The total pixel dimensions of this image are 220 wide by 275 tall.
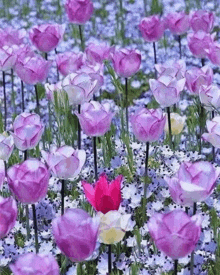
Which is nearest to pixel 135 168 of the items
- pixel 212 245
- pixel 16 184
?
pixel 212 245

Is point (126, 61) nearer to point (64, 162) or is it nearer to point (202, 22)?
point (202, 22)

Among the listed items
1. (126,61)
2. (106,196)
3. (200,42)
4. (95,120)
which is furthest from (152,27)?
(106,196)

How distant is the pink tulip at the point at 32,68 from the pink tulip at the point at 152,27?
3.03 feet

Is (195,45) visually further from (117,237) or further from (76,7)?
(117,237)

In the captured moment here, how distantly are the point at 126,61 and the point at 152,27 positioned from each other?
31.0 inches

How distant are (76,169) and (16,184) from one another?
0.98 feet

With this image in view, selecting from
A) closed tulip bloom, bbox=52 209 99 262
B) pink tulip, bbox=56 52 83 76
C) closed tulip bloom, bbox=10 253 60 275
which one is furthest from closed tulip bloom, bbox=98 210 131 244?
pink tulip, bbox=56 52 83 76

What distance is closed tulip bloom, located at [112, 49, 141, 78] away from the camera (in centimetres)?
362

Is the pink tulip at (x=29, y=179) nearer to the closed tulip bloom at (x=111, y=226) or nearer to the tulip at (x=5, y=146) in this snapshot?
the closed tulip bloom at (x=111, y=226)

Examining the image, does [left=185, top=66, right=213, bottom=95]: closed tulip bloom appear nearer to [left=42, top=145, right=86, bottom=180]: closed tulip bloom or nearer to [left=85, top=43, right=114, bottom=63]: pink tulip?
[left=85, top=43, right=114, bottom=63]: pink tulip

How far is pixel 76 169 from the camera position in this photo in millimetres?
2600

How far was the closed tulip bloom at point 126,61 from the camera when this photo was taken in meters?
3.62

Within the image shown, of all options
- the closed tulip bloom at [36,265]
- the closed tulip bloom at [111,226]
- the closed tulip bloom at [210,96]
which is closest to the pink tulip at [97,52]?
the closed tulip bloom at [210,96]

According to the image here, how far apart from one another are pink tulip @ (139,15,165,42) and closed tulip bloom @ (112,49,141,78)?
75 cm
